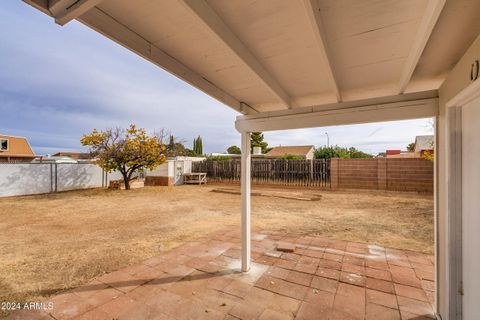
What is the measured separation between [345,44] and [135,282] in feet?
10.5

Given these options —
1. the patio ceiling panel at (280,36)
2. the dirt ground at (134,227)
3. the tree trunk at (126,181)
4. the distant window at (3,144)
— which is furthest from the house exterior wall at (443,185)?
the distant window at (3,144)

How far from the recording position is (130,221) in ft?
18.5

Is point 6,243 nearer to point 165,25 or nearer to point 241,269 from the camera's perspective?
point 241,269

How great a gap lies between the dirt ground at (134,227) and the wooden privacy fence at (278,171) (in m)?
3.08

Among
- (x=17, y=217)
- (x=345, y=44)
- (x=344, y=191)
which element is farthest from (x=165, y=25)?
(x=344, y=191)

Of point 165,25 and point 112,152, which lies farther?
point 112,152

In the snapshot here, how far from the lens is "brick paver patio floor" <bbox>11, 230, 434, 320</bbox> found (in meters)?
2.05

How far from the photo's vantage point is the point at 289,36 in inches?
59.1

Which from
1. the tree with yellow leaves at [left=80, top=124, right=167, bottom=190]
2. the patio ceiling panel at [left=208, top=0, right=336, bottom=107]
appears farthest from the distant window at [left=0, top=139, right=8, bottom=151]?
the patio ceiling panel at [left=208, top=0, right=336, bottom=107]

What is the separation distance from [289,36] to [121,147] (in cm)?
1163

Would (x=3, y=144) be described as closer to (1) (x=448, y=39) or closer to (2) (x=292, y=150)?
(2) (x=292, y=150)

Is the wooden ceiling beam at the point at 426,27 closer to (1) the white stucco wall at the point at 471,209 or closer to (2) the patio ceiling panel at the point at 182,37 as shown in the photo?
(1) the white stucco wall at the point at 471,209

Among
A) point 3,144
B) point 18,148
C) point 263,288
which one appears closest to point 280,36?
point 263,288

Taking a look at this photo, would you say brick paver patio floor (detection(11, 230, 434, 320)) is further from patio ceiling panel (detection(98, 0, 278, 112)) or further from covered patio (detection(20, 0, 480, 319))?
patio ceiling panel (detection(98, 0, 278, 112))
